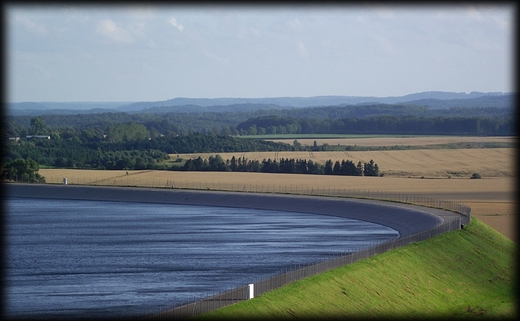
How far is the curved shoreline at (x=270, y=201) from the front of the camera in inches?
2479

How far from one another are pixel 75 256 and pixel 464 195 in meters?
47.9

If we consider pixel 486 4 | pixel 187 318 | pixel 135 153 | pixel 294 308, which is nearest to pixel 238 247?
pixel 294 308

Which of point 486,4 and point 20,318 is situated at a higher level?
point 486,4

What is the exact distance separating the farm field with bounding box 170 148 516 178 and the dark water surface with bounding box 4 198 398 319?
132 ft

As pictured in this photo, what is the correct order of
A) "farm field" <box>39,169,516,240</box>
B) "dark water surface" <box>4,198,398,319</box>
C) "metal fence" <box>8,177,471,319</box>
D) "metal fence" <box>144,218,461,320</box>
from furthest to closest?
"farm field" <box>39,169,516,240</box> < "dark water surface" <box>4,198,398,319</box> < "metal fence" <box>8,177,471,319</box> < "metal fence" <box>144,218,461,320</box>

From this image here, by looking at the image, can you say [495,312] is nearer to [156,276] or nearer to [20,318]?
[156,276]

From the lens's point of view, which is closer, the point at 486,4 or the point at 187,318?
the point at 486,4

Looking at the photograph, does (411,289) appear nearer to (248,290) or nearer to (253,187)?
(248,290)

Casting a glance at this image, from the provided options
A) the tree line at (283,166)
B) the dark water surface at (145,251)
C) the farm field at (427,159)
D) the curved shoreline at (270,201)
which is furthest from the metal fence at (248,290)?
the farm field at (427,159)

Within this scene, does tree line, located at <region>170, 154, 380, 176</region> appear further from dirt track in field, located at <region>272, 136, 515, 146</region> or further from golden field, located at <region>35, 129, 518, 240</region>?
dirt track in field, located at <region>272, 136, 515, 146</region>

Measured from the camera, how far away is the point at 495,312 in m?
35.5

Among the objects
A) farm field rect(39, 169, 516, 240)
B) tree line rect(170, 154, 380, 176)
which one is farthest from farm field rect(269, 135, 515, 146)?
farm field rect(39, 169, 516, 240)

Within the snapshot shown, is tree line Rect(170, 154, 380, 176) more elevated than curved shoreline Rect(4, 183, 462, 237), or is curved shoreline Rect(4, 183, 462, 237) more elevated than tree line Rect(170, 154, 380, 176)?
tree line Rect(170, 154, 380, 176)

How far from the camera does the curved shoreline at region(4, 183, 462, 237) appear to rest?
6297 cm
